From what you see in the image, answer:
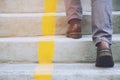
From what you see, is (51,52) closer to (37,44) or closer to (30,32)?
(37,44)

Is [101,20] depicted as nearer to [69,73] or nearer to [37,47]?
[69,73]

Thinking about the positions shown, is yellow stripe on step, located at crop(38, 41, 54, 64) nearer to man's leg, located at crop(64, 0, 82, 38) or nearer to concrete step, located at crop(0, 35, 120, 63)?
concrete step, located at crop(0, 35, 120, 63)

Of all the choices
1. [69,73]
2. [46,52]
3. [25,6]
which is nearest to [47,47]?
[46,52]

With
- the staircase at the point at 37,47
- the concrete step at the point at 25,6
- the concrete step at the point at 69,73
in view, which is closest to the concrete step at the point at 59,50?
the staircase at the point at 37,47

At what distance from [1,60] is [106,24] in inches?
26.8

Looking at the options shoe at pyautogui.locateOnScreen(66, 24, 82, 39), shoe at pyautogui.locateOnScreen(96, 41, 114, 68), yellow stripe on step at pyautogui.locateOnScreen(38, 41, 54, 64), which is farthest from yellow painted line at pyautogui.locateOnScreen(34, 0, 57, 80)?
shoe at pyautogui.locateOnScreen(96, 41, 114, 68)

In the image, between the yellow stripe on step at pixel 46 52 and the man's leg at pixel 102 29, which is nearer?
the man's leg at pixel 102 29

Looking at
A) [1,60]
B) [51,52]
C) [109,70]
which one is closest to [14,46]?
[1,60]

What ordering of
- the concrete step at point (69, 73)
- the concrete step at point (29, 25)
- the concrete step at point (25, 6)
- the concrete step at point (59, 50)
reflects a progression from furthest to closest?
the concrete step at point (25, 6), the concrete step at point (29, 25), the concrete step at point (59, 50), the concrete step at point (69, 73)

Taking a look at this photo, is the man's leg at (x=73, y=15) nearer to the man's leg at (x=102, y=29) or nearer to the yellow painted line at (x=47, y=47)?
the yellow painted line at (x=47, y=47)

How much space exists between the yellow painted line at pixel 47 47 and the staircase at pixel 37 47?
0.01m

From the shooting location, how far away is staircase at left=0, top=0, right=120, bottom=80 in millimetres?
1631

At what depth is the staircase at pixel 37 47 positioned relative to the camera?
5.35 ft

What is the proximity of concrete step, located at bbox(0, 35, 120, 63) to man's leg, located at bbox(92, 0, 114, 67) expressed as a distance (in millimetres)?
168
